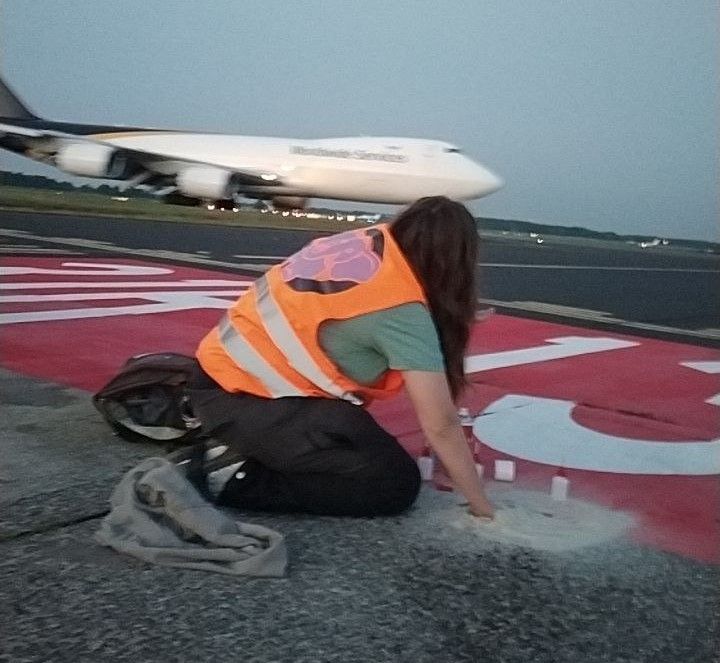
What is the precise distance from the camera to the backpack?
115 inches

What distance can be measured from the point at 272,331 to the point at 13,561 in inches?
33.6

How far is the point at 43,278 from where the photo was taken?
7609mm

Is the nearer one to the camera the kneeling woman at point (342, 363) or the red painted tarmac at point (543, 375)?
the kneeling woman at point (342, 363)

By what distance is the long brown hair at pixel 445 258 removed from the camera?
232 centimetres

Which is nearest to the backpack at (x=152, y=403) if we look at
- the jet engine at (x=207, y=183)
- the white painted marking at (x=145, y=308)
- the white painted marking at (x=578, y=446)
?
the white painted marking at (x=578, y=446)

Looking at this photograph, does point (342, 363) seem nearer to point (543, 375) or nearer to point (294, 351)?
point (294, 351)

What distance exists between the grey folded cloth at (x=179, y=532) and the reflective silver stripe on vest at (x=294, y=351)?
42 cm

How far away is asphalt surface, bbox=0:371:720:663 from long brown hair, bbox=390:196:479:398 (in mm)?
534

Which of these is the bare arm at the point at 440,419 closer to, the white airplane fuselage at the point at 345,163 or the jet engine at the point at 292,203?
the white airplane fuselage at the point at 345,163

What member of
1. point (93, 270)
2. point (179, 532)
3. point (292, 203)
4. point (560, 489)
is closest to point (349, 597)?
point (179, 532)

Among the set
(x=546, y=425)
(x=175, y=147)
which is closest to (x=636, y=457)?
(x=546, y=425)

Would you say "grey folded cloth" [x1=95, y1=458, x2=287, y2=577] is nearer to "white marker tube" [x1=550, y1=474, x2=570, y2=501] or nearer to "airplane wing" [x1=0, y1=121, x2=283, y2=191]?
"white marker tube" [x1=550, y1=474, x2=570, y2=501]

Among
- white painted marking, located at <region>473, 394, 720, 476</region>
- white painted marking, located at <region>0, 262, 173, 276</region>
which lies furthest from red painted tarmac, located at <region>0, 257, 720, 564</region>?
white painted marking, located at <region>0, 262, 173, 276</region>

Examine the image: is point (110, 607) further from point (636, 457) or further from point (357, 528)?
point (636, 457)
